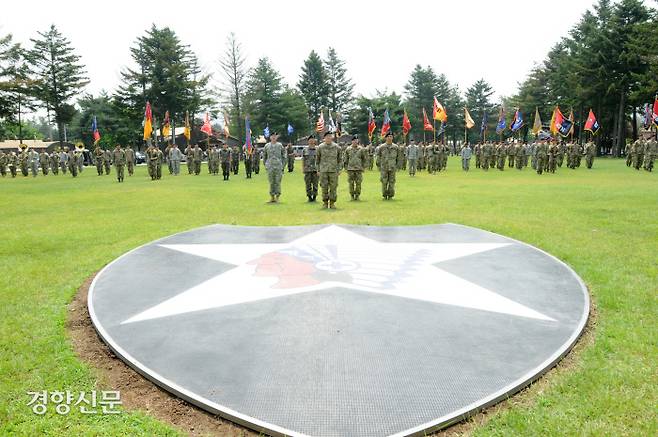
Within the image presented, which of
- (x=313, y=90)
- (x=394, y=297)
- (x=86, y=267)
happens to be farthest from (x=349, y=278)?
(x=313, y=90)

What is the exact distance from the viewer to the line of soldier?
72.9 ft

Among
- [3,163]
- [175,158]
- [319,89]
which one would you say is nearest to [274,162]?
[175,158]

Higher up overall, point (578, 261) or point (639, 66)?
point (639, 66)

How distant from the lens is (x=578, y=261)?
6.15 metres

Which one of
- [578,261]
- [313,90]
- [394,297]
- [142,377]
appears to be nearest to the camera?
[142,377]

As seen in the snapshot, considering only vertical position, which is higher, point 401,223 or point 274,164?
point 274,164

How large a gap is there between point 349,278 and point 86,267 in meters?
3.72

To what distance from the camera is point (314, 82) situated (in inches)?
2680

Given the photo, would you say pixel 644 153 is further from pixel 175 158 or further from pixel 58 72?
pixel 58 72

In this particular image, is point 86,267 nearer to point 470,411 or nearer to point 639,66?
point 470,411

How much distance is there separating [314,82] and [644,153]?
51.3 metres

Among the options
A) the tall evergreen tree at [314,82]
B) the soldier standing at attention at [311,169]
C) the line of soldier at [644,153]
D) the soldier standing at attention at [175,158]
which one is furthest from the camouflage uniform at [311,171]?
the tall evergreen tree at [314,82]

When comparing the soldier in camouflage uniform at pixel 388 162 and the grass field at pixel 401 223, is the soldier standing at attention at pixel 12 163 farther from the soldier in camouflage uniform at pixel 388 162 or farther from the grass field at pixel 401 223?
the soldier in camouflage uniform at pixel 388 162

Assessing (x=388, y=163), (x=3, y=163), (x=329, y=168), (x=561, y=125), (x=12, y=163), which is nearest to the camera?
(x=329, y=168)
